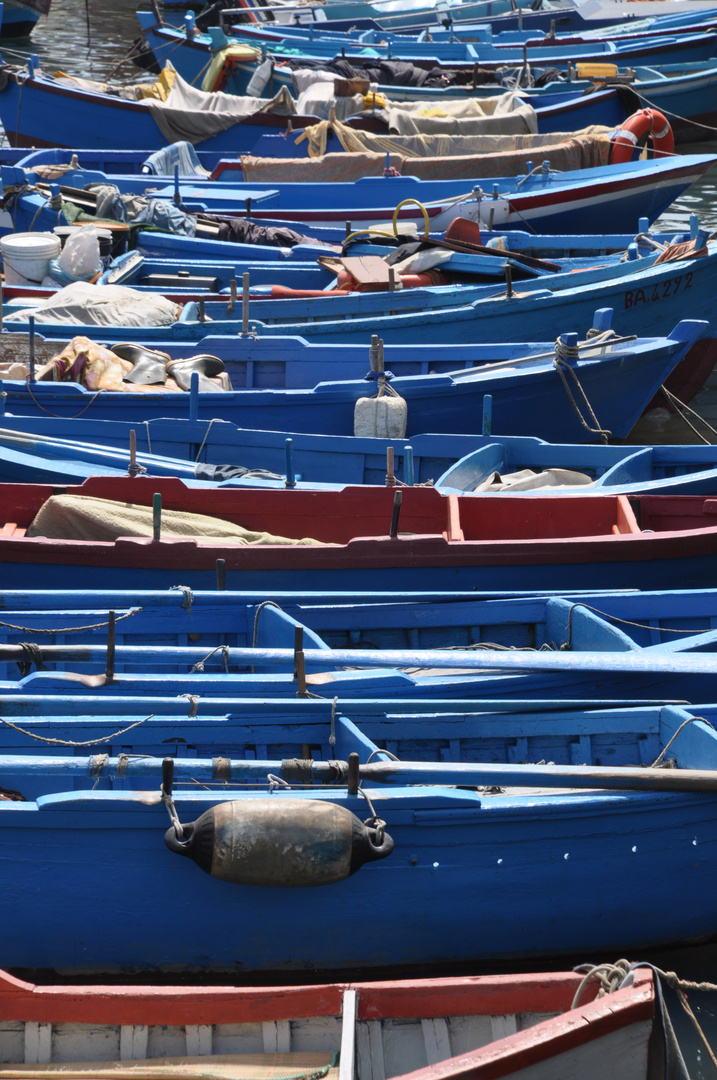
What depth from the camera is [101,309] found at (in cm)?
1010

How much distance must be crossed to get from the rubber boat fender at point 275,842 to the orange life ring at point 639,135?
41.4 feet

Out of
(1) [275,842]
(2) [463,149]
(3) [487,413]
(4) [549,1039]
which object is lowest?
(4) [549,1039]

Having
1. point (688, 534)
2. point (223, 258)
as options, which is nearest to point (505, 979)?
point (688, 534)

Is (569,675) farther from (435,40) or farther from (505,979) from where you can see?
(435,40)

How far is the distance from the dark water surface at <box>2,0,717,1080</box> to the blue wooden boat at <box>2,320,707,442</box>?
6.34 ft

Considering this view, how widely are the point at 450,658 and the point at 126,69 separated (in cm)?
2567

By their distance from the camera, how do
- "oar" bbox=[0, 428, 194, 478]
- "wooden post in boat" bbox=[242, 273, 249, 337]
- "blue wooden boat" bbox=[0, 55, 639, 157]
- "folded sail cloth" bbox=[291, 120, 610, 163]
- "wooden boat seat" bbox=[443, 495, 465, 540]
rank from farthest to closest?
"blue wooden boat" bbox=[0, 55, 639, 157], "folded sail cloth" bbox=[291, 120, 610, 163], "wooden post in boat" bbox=[242, 273, 249, 337], "oar" bbox=[0, 428, 194, 478], "wooden boat seat" bbox=[443, 495, 465, 540]

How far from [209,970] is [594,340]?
6476mm

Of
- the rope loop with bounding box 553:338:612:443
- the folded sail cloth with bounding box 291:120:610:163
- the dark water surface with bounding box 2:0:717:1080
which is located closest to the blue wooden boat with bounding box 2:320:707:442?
the rope loop with bounding box 553:338:612:443

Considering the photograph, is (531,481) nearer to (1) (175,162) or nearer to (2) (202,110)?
(1) (175,162)

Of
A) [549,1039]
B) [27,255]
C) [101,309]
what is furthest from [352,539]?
[27,255]

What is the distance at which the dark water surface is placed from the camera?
17.1 feet

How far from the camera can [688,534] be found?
6.95 m

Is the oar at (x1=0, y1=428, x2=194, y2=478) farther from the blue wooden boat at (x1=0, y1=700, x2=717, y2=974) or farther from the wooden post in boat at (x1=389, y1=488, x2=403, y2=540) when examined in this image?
the blue wooden boat at (x1=0, y1=700, x2=717, y2=974)
